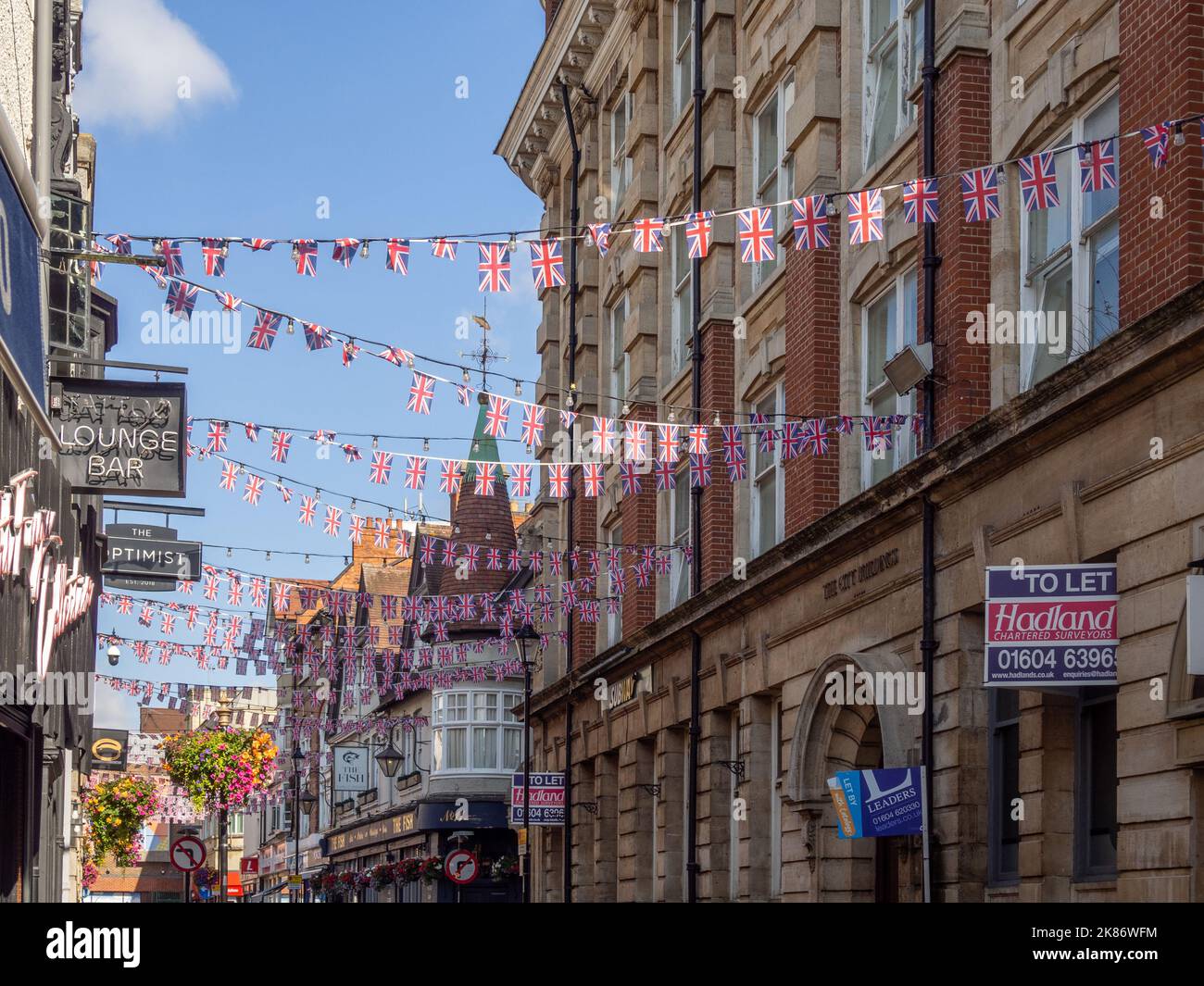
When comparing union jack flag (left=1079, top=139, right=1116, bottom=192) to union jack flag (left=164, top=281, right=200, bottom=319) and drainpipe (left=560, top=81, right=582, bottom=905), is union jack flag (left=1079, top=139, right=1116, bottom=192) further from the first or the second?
drainpipe (left=560, top=81, right=582, bottom=905)

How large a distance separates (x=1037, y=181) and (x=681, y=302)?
17.8 metres

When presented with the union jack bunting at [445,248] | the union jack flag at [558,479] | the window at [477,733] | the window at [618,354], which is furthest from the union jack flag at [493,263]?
the window at [477,733]

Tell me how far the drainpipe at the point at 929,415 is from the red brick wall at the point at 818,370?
12.0ft

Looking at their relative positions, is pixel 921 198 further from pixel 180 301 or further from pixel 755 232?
pixel 180 301

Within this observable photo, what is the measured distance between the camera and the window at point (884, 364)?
67.2ft

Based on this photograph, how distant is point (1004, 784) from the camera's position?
1711 centimetres

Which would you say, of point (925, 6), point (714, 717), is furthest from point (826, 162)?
point (714, 717)

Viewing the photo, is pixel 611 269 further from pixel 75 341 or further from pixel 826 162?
pixel 75 341

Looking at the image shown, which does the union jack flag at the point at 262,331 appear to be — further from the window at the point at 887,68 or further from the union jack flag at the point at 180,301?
the window at the point at 887,68

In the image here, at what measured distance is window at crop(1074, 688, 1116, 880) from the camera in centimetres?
1505

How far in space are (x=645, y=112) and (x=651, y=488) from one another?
288 inches

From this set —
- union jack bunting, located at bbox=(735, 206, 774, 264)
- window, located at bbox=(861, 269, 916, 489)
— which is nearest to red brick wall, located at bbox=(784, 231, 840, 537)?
window, located at bbox=(861, 269, 916, 489)

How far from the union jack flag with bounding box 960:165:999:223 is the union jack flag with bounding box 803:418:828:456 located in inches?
197

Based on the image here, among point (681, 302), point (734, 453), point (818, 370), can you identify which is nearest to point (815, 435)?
point (818, 370)
